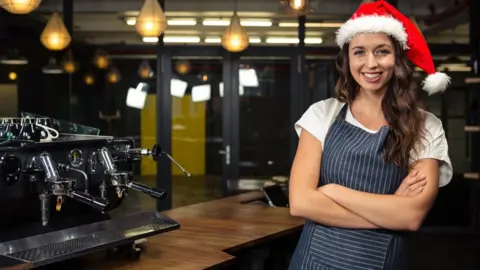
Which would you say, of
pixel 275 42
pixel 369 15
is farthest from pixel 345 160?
pixel 275 42

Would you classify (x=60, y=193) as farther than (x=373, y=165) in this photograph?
Yes

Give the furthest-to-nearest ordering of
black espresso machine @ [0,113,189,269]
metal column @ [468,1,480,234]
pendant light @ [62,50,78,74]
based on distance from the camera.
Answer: pendant light @ [62,50,78,74] < metal column @ [468,1,480,234] < black espresso machine @ [0,113,189,269]

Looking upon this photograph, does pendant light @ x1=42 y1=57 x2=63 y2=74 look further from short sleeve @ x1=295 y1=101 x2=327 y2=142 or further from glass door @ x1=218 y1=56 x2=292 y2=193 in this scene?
short sleeve @ x1=295 y1=101 x2=327 y2=142

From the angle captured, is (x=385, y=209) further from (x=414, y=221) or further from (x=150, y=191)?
(x=150, y=191)

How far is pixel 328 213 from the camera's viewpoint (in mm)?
1663

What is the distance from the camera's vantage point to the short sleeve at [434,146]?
1.68 m

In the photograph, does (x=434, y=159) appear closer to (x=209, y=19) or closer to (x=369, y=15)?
(x=369, y=15)

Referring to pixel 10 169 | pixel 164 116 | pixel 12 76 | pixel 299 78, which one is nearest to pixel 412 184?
pixel 10 169

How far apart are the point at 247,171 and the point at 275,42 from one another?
1.58 m

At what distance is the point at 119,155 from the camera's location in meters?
2.16

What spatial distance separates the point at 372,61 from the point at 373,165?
0.97 ft

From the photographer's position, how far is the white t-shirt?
1686 mm

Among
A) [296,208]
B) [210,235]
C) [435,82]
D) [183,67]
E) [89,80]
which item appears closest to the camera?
[296,208]

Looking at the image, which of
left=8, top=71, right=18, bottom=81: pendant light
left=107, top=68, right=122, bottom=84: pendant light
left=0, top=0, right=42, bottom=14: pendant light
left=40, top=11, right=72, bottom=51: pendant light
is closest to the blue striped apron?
left=0, top=0, right=42, bottom=14: pendant light
